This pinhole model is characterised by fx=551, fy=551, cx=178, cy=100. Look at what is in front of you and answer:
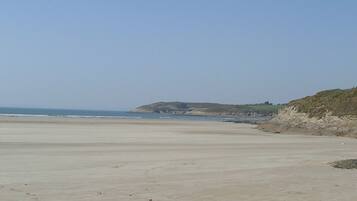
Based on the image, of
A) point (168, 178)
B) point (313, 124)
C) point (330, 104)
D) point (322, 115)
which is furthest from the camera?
point (330, 104)

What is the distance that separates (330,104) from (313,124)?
3341 millimetres

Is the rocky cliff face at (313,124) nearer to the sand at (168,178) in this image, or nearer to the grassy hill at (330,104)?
the grassy hill at (330,104)

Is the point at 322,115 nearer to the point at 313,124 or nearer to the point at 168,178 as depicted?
the point at 313,124

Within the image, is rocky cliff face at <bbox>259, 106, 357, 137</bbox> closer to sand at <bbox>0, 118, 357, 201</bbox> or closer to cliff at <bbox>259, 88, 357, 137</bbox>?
cliff at <bbox>259, 88, 357, 137</bbox>

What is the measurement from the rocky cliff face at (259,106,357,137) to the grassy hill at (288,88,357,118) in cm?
52

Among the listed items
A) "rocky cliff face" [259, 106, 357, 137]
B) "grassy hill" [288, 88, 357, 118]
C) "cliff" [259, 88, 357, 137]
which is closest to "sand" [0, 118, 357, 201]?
"rocky cliff face" [259, 106, 357, 137]

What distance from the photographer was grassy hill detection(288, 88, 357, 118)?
2068 inches

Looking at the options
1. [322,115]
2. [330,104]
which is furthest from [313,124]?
[330,104]

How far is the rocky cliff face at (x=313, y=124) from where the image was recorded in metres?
49.1

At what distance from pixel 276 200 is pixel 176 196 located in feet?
7.39

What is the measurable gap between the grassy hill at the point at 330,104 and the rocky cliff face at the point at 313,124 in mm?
516

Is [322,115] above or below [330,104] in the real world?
below

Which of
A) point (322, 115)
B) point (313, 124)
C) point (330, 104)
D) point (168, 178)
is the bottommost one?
point (168, 178)

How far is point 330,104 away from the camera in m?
56.1
